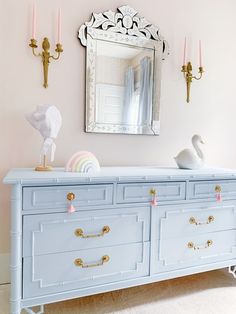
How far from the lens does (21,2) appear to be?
1667 millimetres

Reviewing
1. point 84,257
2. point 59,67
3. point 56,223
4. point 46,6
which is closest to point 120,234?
point 84,257

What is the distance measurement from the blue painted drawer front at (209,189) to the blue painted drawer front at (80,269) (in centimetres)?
44

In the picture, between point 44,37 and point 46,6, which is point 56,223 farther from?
point 46,6

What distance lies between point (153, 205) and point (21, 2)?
1.59 meters

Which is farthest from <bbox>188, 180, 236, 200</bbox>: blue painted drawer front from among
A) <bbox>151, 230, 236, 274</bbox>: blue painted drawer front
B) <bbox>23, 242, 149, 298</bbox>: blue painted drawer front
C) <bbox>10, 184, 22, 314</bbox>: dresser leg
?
<bbox>10, 184, 22, 314</bbox>: dresser leg

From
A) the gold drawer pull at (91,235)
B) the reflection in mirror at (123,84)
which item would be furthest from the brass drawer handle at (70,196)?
the reflection in mirror at (123,84)

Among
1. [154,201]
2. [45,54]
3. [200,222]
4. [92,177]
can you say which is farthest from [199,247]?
[45,54]

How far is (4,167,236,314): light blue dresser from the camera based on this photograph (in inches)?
48.9

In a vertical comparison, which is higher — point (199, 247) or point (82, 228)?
point (82, 228)

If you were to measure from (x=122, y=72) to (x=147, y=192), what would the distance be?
979 millimetres

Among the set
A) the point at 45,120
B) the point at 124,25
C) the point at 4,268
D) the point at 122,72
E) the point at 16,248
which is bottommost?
the point at 4,268

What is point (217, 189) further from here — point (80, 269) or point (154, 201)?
point (80, 269)

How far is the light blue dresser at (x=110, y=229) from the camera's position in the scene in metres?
1.24

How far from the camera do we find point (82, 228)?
134 centimetres
